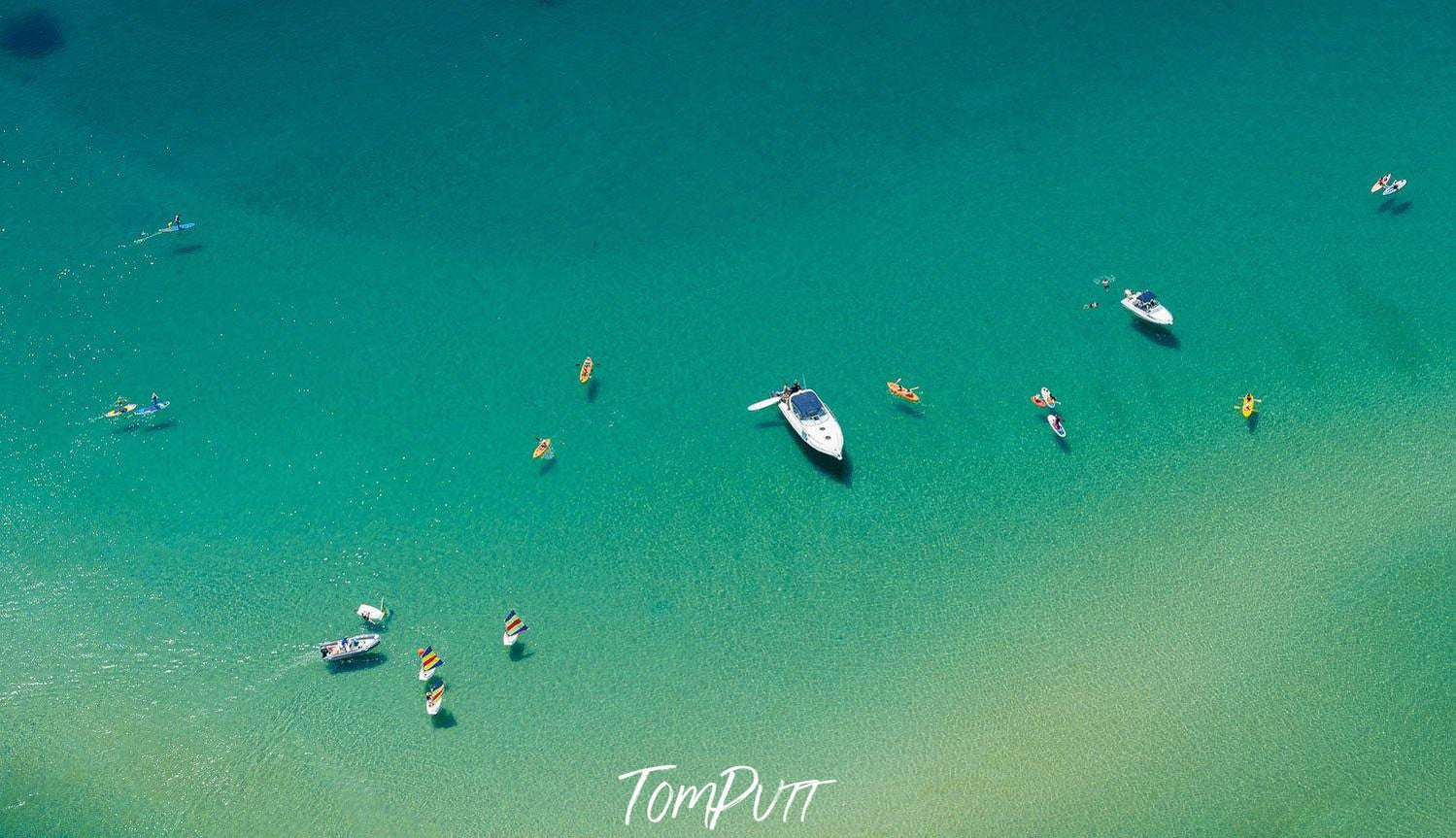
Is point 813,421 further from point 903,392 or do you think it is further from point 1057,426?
point 1057,426

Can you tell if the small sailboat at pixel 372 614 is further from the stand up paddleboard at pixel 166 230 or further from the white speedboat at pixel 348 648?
the stand up paddleboard at pixel 166 230

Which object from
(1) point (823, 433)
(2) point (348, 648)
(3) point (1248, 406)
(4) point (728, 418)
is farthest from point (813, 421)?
(2) point (348, 648)

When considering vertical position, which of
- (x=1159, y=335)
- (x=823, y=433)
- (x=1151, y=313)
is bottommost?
(x=823, y=433)

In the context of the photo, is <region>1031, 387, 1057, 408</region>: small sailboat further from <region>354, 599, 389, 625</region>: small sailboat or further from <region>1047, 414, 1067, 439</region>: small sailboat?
<region>354, 599, 389, 625</region>: small sailboat

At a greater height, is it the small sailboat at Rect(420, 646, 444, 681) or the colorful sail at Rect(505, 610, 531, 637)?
the colorful sail at Rect(505, 610, 531, 637)

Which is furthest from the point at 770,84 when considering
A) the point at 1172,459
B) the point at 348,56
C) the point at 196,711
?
the point at 196,711

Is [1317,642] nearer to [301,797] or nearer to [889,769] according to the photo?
[889,769]

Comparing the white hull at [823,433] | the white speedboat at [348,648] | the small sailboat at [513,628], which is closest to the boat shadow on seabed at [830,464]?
the white hull at [823,433]

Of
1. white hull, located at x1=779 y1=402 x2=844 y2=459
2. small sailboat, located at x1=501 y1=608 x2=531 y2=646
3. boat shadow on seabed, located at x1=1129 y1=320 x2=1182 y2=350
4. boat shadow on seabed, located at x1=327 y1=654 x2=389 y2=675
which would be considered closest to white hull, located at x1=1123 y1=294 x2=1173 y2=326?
boat shadow on seabed, located at x1=1129 y1=320 x2=1182 y2=350
